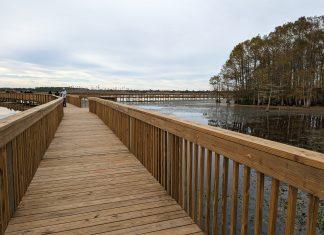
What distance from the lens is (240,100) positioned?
177 ft

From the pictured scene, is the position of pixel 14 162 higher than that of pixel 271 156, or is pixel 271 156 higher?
pixel 271 156

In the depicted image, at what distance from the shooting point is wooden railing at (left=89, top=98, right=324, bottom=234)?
1368 millimetres

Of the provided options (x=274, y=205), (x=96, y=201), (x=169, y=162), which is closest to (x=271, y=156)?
(x=274, y=205)

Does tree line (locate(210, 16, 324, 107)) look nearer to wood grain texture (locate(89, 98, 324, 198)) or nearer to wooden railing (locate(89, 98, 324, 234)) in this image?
wooden railing (locate(89, 98, 324, 234))

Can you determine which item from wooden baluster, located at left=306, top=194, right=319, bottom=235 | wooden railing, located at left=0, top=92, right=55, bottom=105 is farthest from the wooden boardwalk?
wooden railing, located at left=0, top=92, right=55, bottom=105

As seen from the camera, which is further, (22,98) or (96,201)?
(22,98)

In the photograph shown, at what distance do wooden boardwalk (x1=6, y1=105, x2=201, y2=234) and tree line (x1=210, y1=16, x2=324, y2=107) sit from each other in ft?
144

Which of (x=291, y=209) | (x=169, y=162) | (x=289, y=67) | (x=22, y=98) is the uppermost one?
(x=289, y=67)

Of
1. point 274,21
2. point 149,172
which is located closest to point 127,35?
point 149,172

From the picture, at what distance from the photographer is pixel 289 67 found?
48.1 meters

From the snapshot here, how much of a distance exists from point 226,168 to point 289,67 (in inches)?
2062

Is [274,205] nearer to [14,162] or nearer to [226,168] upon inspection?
[226,168]

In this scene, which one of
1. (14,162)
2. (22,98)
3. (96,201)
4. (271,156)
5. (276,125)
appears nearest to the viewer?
(271,156)

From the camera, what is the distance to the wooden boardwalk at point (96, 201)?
2.59 m
